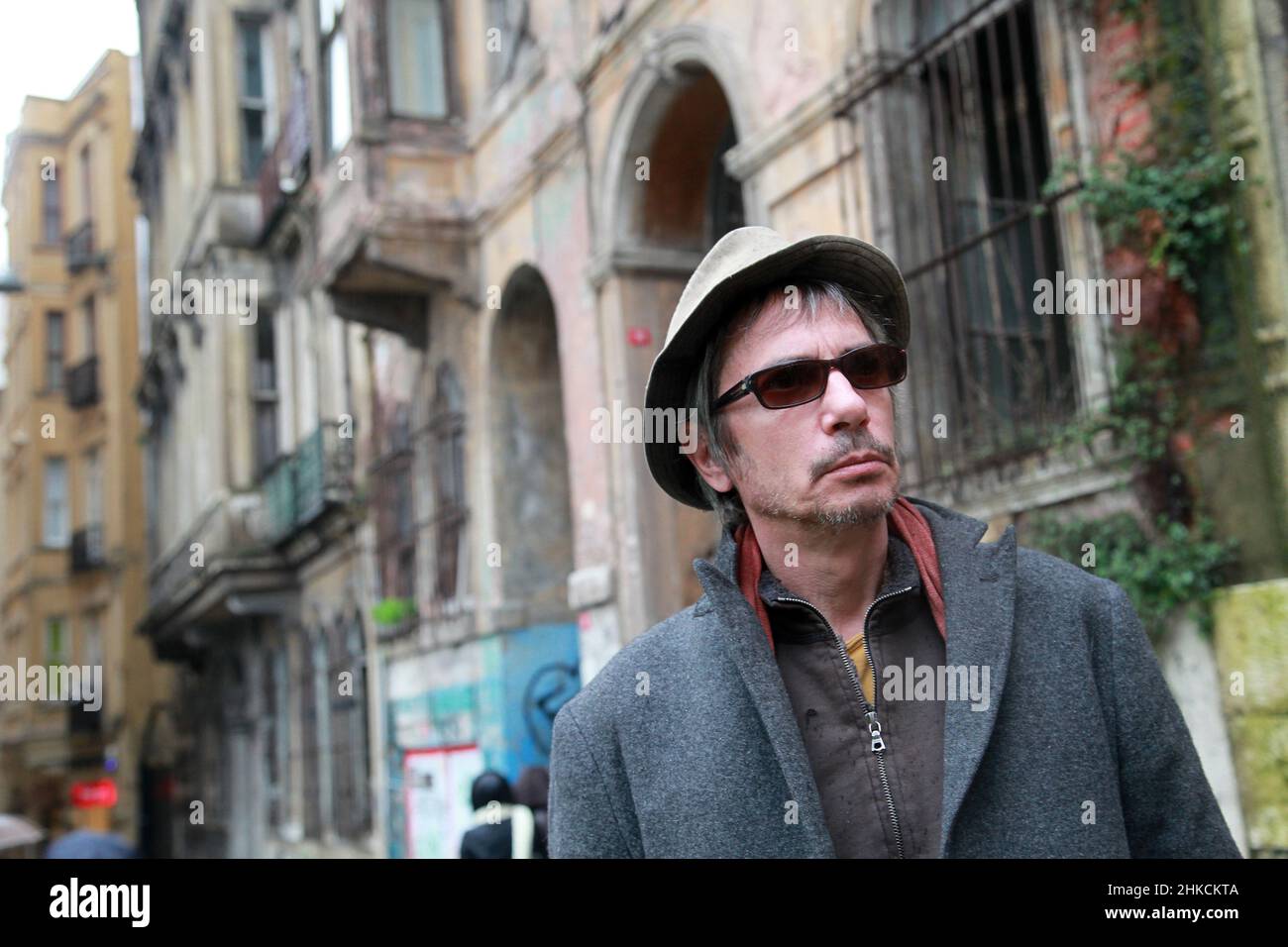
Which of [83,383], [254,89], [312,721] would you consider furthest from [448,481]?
[83,383]

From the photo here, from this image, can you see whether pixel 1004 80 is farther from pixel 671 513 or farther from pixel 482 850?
pixel 482 850

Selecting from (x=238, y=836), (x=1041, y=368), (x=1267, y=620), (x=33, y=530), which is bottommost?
(x=238, y=836)

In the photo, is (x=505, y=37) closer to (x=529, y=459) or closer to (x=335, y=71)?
(x=335, y=71)

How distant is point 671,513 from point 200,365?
13.4 meters

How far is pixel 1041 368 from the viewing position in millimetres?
6191

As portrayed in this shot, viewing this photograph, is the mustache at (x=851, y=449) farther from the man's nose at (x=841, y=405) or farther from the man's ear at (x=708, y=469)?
the man's ear at (x=708, y=469)

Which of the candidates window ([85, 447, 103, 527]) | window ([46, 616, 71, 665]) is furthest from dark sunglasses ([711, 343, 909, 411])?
window ([46, 616, 71, 665])

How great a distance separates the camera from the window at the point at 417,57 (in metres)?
12.5

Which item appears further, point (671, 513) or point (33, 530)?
point (33, 530)

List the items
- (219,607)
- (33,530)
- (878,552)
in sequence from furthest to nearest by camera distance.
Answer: (33,530) → (219,607) → (878,552)

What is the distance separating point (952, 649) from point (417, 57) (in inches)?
455

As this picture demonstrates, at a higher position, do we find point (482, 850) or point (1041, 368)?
point (1041, 368)

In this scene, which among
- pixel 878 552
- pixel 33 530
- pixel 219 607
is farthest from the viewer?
pixel 33 530
